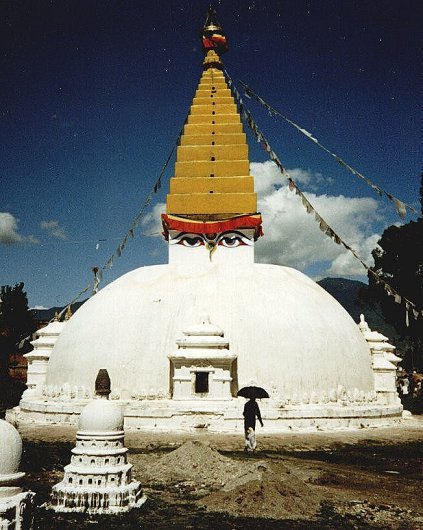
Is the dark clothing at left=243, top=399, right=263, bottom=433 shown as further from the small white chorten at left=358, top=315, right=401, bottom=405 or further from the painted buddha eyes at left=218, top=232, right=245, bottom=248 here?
the painted buddha eyes at left=218, top=232, right=245, bottom=248

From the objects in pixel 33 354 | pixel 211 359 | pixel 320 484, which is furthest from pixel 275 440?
pixel 33 354

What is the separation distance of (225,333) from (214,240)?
4.14 meters

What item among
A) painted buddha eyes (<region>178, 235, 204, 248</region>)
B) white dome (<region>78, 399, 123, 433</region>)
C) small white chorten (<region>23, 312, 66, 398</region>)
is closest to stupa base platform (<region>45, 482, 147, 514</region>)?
white dome (<region>78, 399, 123, 433</region>)

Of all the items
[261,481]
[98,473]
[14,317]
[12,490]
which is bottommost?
[261,481]

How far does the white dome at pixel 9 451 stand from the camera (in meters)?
4.57

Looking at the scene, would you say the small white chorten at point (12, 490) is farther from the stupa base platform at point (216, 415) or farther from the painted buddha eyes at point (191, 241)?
the painted buddha eyes at point (191, 241)

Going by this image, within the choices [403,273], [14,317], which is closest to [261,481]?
[403,273]

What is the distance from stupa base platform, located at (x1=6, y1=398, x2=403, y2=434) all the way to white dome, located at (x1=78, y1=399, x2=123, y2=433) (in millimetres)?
7128

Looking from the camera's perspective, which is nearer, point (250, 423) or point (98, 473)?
point (98, 473)

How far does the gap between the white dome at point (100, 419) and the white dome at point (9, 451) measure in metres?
2.82

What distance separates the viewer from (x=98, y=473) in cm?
725

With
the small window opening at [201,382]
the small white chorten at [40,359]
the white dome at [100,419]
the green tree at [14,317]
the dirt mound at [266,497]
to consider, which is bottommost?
the dirt mound at [266,497]

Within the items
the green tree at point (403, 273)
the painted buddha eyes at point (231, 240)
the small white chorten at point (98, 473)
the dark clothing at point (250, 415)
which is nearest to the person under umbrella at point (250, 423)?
the dark clothing at point (250, 415)

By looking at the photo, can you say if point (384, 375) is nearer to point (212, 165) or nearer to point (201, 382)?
point (201, 382)
